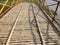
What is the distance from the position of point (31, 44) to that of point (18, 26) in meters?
2.41

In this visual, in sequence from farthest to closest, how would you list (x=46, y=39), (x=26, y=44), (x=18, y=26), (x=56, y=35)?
(x=18, y=26)
(x=56, y=35)
(x=46, y=39)
(x=26, y=44)

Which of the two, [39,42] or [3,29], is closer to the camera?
[39,42]

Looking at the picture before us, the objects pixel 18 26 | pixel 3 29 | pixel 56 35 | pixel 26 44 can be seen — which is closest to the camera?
pixel 26 44

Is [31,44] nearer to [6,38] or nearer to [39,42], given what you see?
[39,42]

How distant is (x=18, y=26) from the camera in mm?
8047

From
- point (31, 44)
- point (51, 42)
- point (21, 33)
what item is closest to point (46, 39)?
point (51, 42)

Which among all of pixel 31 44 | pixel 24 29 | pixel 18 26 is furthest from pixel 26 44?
pixel 18 26

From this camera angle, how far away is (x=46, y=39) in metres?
6.28

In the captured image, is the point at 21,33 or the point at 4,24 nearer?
the point at 21,33

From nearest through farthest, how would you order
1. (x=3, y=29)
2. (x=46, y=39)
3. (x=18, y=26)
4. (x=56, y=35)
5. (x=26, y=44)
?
1. (x=26, y=44)
2. (x=46, y=39)
3. (x=56, y=35)
4. (x=3, y=29)
5. (x=18, y=26)

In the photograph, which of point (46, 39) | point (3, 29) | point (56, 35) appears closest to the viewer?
point (46, 39)

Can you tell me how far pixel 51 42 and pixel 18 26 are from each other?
255cm

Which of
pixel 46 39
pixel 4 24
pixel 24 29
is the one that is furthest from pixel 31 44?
pixel 4 24

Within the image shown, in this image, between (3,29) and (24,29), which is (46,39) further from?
(3,29)
